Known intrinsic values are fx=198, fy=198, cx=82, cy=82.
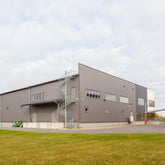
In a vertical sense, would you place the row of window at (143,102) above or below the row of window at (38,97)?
below

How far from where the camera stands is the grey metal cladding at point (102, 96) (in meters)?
31.1

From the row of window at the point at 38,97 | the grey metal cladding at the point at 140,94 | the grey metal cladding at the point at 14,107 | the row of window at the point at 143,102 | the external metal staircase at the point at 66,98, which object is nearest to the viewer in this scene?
the external metal staircase at the point at 66,98

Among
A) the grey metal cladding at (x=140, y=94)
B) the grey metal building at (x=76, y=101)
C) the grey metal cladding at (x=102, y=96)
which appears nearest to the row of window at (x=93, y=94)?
the grey metal building at (x=76, y=101)

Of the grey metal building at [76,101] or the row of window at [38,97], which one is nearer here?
the grey metal building at [76,101]

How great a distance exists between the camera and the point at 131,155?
7.78 metres

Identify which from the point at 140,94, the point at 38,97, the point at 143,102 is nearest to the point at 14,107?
the point at 38,97

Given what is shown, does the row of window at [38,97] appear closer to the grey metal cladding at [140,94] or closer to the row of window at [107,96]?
the row of window at [107,96]

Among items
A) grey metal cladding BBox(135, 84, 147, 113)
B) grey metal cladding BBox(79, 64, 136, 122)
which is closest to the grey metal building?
grey metal cladding BBox(79, 64, 136, 122)

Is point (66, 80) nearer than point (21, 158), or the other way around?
point (21, 158)

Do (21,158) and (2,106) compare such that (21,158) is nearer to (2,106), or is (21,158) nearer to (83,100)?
Answer: (83,100)

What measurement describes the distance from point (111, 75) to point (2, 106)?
3020 cm

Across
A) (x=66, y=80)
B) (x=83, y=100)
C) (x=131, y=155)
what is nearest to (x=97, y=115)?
(x=83, y=100)

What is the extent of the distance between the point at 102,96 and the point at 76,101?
6445mm

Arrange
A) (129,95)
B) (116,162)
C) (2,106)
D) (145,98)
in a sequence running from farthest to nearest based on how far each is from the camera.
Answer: (145,98)
(2,106)
(129,95)
(116,162)
